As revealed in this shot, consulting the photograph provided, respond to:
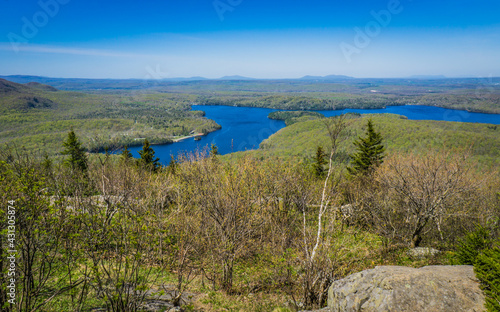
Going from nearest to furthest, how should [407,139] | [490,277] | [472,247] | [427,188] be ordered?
1. [490,277]
2. [472,247]
3. [427,188]
4. [407,139]

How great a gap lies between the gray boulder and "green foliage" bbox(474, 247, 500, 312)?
0.76 ft

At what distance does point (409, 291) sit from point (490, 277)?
1909 millimetres

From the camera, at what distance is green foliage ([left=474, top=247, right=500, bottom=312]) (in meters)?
5.48

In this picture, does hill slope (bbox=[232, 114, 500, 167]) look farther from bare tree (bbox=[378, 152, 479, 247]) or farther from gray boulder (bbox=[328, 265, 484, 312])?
gray boulder (bbox=[328, 265, 484, 312])

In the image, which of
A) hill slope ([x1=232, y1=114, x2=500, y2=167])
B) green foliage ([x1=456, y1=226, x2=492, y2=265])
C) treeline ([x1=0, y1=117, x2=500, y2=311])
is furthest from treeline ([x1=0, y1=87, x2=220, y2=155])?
green foliage ([x1=456, y1=226, x2=492, y2=265])

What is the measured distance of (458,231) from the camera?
54.2 feet

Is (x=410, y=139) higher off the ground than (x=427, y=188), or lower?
lower

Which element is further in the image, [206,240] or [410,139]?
[410,139]

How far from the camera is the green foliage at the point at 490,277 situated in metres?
5.48

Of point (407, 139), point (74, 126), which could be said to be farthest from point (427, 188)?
point (74, 126)

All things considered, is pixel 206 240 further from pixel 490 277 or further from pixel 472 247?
pixel 472 247

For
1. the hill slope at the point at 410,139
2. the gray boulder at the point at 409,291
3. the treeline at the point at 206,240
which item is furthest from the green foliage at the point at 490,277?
the hill slope at the point at 410,139

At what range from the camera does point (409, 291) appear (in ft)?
20.3

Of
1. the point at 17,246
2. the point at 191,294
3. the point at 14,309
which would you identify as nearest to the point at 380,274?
the point at 191,294
